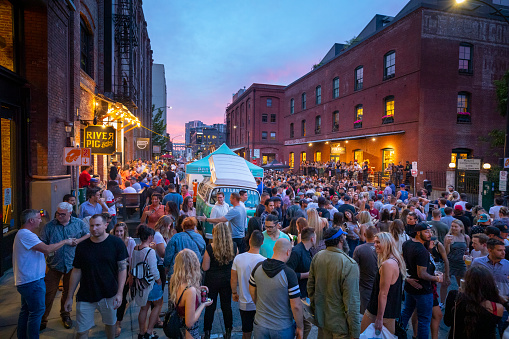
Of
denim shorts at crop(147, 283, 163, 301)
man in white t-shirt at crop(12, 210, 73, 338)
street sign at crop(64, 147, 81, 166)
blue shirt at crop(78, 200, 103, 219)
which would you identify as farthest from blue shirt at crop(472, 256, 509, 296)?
street sign at crop(64, 147, 81, 166)

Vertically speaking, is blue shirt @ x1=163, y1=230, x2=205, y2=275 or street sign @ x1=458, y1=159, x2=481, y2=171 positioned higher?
street sign @ x1=458, y1=159, x2=481, y2=171

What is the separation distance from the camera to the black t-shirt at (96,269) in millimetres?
4090

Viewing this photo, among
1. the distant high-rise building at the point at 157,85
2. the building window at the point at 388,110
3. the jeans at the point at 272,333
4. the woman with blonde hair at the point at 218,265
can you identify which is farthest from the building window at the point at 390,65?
the distant high-rise building at the point at 157,85

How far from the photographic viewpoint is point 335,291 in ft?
11.6

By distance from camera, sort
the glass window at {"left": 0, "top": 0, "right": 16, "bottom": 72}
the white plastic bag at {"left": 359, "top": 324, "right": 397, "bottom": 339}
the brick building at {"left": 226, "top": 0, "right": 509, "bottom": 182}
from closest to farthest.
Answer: the white plastic bag at {"left": 359, "top": 324, "right": 397, "bottom": 339}, the glass window at {"left": 0, "top": 0, "right": 16, "bottom": 72}, the brick building at {"left": 226, "top": 0, "right": 509, "bottom": 182}

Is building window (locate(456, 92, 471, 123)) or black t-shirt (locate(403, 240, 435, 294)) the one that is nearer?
black t-shirt (locate(403, 240, 435, 294))

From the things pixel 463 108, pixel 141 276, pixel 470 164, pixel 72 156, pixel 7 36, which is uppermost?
pixel 463 108

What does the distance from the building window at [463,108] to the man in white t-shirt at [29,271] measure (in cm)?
2554

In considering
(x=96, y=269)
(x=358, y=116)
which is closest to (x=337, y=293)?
(x=96, y=269)

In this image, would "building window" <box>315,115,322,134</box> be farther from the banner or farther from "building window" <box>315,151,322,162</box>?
the banner

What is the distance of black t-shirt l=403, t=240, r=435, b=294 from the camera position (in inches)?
169

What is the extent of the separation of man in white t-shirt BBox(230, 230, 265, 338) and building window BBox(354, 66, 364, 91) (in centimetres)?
2680

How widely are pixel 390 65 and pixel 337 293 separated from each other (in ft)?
81.3

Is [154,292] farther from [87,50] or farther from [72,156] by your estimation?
[87,50]
